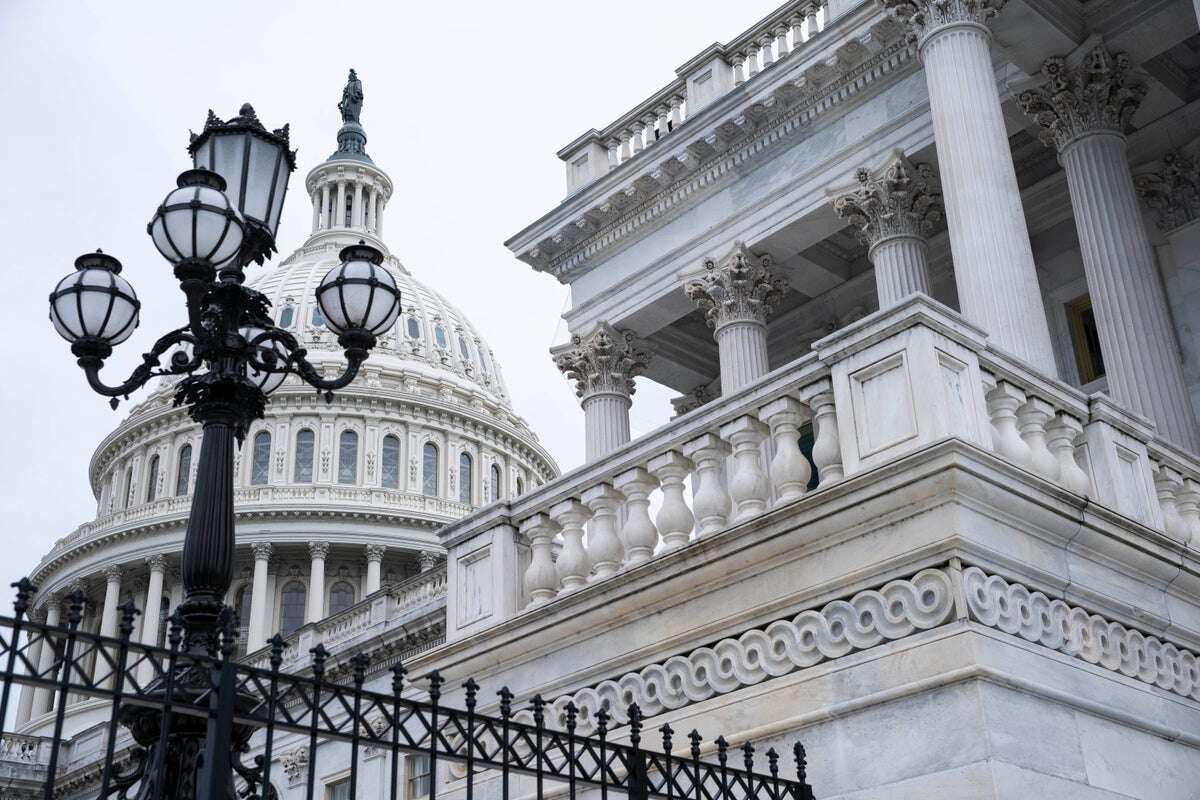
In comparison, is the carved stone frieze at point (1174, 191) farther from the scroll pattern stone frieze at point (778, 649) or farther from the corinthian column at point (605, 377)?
the scroll pattern stone frieze at point (778, 649)

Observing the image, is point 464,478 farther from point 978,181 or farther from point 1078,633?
point 1078,633

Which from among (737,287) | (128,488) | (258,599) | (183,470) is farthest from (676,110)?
(128,488)

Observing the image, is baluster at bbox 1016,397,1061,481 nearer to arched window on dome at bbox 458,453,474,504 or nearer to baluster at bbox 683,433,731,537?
baluster at bbox 683,433,731,537

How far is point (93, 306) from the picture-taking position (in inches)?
364

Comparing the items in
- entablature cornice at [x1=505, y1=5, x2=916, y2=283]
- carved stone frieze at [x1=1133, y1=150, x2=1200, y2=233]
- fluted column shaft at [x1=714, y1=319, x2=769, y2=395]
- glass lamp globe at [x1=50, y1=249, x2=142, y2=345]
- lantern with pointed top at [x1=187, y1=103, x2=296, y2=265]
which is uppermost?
entablature cornice at [x1=505, y1=5, x2=916, y2=283]

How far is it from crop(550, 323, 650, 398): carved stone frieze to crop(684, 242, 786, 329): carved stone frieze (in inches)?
81.9

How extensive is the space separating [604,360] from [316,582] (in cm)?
6860

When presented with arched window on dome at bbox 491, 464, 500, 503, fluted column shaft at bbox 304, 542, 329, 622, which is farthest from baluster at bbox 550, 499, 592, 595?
arched window on dome at bbox 491, 464, 500, 503

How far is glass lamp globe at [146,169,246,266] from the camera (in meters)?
8.91

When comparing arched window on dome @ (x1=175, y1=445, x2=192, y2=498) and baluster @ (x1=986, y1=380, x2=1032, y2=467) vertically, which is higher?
arched window on dome @ (x1=175, y1=445, x2=192, y2=498)

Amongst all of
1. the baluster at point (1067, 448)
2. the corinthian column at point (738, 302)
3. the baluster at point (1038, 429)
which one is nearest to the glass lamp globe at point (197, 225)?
the baluster at point (1038, 429)

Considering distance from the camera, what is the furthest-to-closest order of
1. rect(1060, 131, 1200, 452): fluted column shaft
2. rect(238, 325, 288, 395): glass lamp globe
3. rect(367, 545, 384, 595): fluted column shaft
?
rect(367, 545, 384, 595): fluted column shaft
rect(1060, 131, 1200, 452): fluted column shaft
rect(238, 325, 288, 395): glass lamp globe

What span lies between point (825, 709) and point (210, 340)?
4.58 metres

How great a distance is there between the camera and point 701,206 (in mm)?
22297
